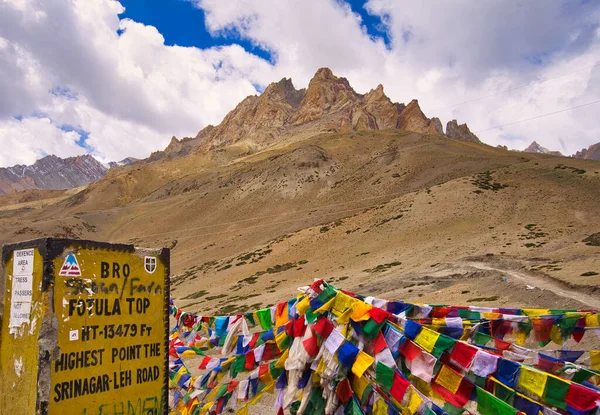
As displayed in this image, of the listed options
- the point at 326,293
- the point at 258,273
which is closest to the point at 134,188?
the point at 258,273

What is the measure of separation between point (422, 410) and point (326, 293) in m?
1.99

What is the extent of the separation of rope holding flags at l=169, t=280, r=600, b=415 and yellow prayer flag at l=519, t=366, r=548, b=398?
0.03 ft

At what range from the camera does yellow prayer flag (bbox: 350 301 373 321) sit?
5480mm

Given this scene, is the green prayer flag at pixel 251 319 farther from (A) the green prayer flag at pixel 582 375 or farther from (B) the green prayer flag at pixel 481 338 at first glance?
(A) the green prayer flag at pixel 582 375

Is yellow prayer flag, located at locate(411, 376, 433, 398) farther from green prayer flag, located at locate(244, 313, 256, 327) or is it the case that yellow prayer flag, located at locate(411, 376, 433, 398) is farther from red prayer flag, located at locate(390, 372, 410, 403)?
green prayer flag, located at locate(244, 313, 256, 327)

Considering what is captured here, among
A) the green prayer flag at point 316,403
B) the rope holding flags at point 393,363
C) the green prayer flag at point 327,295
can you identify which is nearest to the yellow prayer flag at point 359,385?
the rope holding flags at point 393,363

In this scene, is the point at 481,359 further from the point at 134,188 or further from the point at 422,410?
the point at 134,188

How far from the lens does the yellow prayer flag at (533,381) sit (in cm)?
447

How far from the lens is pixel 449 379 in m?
4.96

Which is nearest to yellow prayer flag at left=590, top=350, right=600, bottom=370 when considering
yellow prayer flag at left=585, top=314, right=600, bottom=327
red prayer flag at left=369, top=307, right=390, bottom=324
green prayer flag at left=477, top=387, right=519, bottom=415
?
yellow prayer flag at left=585, top=314, right=600, bottom=327

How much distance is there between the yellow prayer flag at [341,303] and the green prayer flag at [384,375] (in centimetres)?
94

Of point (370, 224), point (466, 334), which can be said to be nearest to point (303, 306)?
point (466, 334)

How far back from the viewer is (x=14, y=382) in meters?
4.48

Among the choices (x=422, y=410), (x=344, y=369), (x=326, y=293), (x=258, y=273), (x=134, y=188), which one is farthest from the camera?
(x=134, y=188)
